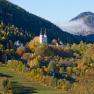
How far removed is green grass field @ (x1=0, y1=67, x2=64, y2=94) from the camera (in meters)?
113

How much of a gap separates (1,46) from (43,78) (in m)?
43.5

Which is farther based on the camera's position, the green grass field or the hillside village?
the green grass field

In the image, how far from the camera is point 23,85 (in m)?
121

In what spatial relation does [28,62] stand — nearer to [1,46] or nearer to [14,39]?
[1,46]

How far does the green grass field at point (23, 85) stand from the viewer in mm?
113056

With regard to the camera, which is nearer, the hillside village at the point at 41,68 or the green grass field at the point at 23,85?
the hillside village at the point at 41,68

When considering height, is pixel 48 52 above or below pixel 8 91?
above

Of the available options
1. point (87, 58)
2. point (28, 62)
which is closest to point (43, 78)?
point (28, 62)

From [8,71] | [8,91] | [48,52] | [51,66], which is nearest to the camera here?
[8,91]

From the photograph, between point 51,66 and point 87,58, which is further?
point 87,58

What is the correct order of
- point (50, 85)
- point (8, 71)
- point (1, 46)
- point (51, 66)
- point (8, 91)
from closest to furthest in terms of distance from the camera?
point (8, 91) < point (50, 85) < point (8, 71) < point (51, 66) < point (1, 46)

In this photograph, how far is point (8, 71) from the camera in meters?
138

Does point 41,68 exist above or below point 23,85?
above

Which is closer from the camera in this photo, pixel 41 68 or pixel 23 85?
pixel 23 85
